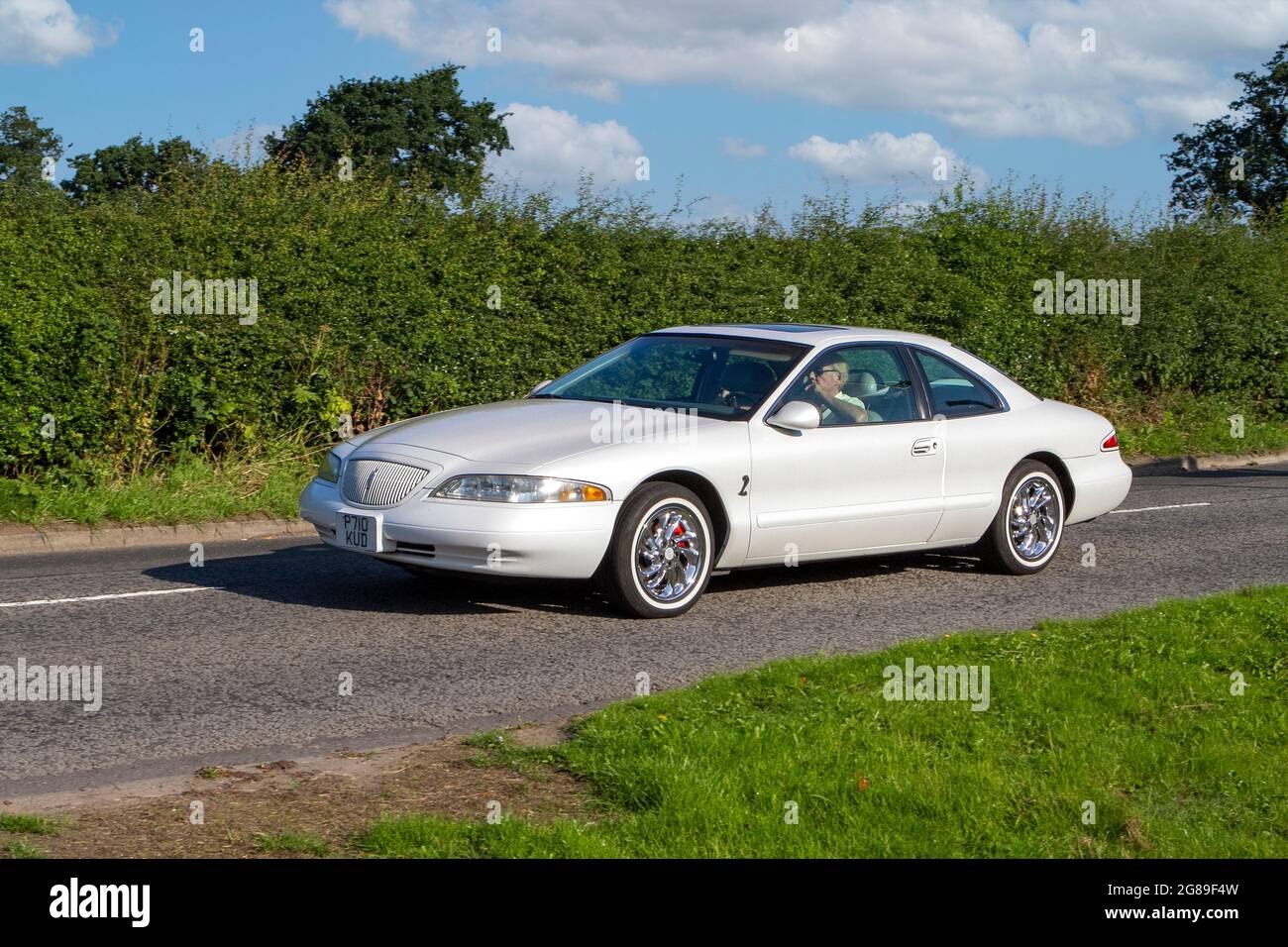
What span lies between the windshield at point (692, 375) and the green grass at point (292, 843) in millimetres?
5009

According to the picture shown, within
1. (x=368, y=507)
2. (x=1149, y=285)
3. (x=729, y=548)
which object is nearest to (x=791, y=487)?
(x=729, y=548)

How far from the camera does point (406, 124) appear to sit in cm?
5644

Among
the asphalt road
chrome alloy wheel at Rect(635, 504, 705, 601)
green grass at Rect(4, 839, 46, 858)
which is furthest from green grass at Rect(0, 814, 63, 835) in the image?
chrome alloy wheel at Rect(635, 504, 705, 601)

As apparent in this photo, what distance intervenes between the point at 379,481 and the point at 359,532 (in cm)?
31

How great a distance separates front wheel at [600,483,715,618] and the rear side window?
226 centimetres

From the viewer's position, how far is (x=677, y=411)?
9.52 meters

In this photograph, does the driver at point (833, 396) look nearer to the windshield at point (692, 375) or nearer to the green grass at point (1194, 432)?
the windshield at point (692, 375)

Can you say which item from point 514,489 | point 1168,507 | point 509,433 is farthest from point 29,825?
point 1168,507

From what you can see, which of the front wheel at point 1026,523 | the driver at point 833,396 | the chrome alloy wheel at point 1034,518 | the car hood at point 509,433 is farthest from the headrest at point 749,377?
the chrome alloy wheel at point 1034,518

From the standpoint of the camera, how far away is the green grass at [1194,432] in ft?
69.6

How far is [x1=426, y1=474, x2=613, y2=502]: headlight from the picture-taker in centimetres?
849

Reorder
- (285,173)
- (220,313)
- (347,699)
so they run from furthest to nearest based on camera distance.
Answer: (285,173), (220,313), (347,699)
